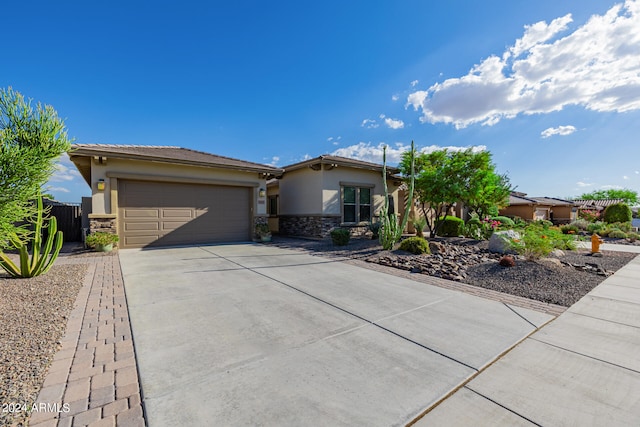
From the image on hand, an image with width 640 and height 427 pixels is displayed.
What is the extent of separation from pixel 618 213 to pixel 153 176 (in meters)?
A: 25.6

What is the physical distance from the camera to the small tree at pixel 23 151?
3391 mm

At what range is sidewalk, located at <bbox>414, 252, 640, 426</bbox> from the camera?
178cm

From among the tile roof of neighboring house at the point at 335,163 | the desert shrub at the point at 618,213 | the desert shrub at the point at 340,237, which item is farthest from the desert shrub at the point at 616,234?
the desert shrub at the point at 340,237

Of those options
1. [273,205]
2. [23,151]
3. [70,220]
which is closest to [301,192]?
[273,205]

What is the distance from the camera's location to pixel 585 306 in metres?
3.94

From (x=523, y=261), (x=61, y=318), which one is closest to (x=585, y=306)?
(x=523, y=261)

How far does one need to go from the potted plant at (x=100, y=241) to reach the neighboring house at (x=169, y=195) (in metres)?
0.40

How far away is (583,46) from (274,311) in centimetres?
1251

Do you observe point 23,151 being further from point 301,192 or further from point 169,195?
point 301,192

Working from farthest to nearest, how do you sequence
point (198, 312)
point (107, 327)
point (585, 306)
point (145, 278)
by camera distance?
point (145, 278) → point (585, 306) → point (198, 312) → point (107, 327)

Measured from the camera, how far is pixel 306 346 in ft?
8.94

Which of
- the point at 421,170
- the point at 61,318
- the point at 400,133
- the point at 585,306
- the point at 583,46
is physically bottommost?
the point at 585,306

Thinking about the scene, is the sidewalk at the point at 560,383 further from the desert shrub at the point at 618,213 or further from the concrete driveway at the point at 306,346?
A: the desert shrub at the point at 618,213

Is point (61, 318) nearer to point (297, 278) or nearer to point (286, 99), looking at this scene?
point (297, 278)
